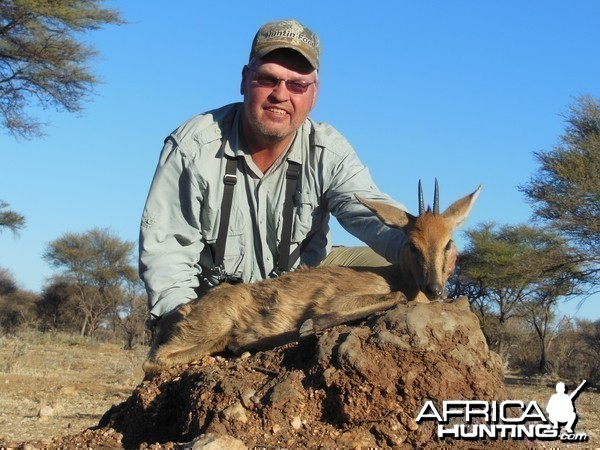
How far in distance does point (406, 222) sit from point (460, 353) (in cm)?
183

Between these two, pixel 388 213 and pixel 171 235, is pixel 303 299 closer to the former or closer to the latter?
pixel 388 213

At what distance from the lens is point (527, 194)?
19.1m

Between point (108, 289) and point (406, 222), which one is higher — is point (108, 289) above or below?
above

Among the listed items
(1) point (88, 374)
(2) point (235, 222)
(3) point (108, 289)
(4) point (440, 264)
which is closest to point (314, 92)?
(2) point (235, 222)

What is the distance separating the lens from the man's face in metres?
5.16

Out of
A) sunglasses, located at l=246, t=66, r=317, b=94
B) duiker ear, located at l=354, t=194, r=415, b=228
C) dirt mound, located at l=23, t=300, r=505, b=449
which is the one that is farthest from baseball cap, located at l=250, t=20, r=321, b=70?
dirt mound, located at l=23, t=300, r=505, b=449

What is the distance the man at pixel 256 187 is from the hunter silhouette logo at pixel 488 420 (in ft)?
5.99

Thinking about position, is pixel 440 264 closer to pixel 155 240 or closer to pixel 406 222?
pixel 406 222

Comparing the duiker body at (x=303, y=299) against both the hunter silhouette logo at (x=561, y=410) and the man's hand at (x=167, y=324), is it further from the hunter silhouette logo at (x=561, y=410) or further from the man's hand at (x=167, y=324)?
the hunter silhouette logo at (x=561, y=410)

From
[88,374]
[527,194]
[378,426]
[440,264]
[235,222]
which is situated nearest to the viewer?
[378,426]

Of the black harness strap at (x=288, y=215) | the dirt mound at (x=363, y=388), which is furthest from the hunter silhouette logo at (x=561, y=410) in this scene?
the black harness strap at (x=288, y=215)

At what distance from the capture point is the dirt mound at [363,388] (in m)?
3.28

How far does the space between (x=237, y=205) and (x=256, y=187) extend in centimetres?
16

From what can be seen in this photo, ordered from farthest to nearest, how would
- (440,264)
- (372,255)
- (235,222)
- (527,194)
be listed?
(527,194), (372,255), (235,222), (440,264)
